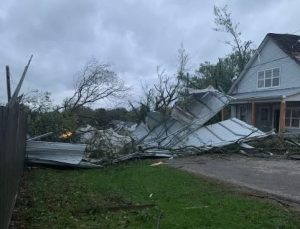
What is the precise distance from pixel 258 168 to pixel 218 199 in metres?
6.14

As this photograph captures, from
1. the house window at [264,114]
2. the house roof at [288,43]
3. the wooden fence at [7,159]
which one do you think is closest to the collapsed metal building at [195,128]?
the house roof at [288,43]

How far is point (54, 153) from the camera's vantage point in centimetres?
1588

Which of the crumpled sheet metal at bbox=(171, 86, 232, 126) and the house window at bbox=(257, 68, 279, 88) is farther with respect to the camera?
the house window at bbox=(257, 68, 279, 88)

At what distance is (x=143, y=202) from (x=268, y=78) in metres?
24.6

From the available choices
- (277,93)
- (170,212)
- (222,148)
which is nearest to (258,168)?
(222,148)

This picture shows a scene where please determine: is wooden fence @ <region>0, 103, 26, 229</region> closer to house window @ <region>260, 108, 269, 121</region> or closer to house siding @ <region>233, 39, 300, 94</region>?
house siding @ <region>233, 39, 300, 94</region>

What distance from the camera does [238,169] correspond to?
47.0ft

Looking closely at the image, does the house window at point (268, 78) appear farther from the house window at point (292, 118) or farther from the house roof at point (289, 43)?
the house window at point (292, 118)

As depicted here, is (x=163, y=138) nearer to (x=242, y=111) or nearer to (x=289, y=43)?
(x=289, y=43)

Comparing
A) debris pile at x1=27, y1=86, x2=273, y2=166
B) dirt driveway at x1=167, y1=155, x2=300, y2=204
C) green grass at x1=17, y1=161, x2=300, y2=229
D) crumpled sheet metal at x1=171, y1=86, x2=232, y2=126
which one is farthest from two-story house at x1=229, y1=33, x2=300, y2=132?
green grass at x1=17, y1=161, x2=300, y2=229

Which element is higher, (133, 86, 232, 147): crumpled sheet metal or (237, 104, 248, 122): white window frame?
(237, 104, 248, 122): white window frame

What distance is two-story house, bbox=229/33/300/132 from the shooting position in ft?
94.1

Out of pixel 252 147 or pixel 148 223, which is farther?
pixel 252 147

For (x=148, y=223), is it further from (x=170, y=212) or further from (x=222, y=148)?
(x=222, y=148)
